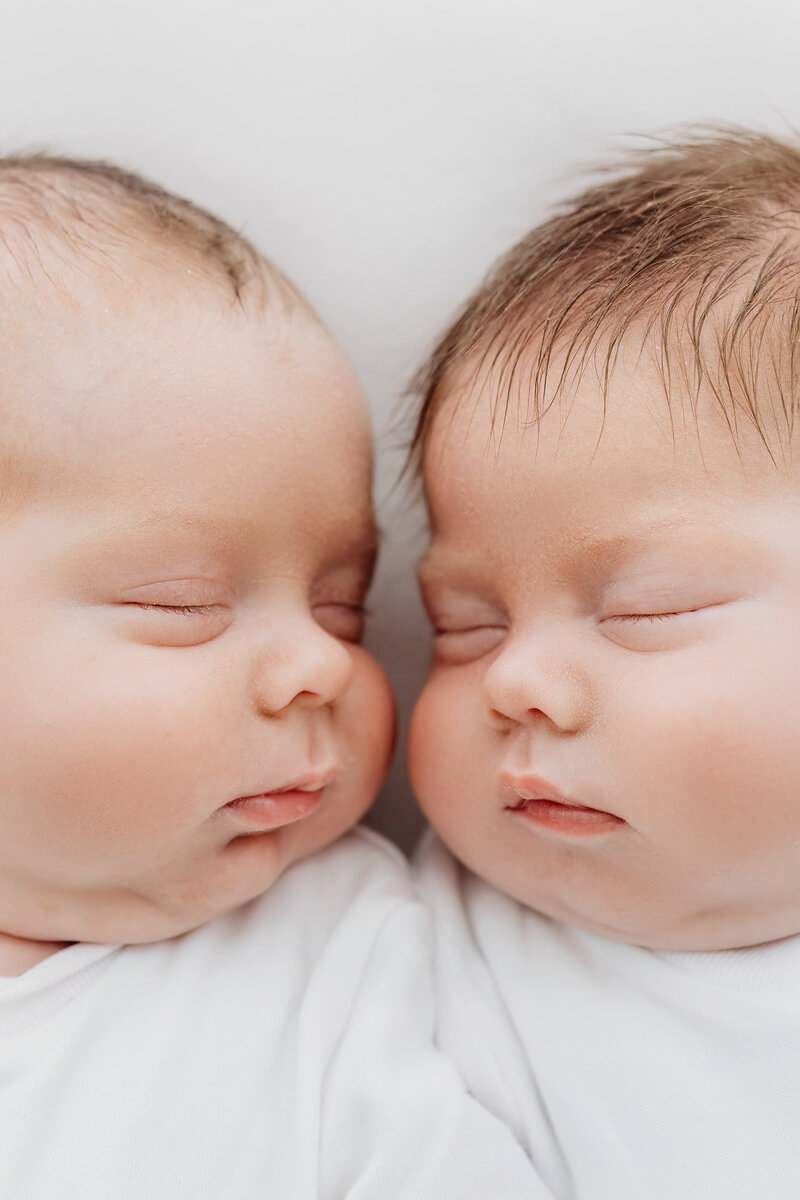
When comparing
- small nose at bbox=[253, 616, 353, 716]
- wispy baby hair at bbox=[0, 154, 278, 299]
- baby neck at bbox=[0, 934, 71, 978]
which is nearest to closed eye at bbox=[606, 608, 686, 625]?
small nose at bbox=[253, 616, 353, 716]

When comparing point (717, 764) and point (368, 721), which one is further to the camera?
point (368, 721)

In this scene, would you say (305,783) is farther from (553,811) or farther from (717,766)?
(717,766)

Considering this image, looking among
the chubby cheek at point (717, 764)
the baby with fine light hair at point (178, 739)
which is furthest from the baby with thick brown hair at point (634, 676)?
the baby with fine light hair at point (178, 739)

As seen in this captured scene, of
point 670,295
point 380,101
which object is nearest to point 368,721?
point 670,295

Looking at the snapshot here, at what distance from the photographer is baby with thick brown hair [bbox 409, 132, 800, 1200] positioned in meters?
1.01

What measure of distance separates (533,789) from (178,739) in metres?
0.34

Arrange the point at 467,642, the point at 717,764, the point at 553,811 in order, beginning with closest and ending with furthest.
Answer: the point at 717,764 < the point at 553,811 < the point at 467,642

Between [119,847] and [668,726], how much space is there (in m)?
0.51

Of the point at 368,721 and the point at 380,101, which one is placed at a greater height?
the point at 380,101

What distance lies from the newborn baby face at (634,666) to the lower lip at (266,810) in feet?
0.56

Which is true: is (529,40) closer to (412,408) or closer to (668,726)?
(412,408)

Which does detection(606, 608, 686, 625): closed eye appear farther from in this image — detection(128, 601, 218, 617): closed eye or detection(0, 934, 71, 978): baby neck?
detection(0, 934, 71, 978): baby neck

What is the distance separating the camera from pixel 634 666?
1029 millimetres

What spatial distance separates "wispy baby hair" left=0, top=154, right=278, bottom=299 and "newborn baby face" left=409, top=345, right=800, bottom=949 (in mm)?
297
